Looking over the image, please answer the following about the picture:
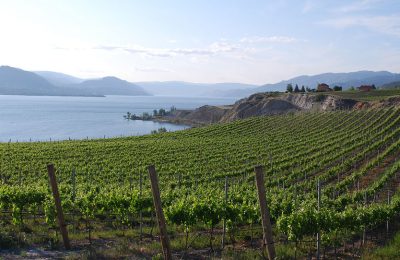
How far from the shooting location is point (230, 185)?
83.9 feet

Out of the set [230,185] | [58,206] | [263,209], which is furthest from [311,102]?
[263,209]

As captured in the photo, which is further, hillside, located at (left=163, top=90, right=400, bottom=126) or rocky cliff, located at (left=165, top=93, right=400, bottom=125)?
rocky cliff, located at (left=165, top=93, right=400, bottom=125)

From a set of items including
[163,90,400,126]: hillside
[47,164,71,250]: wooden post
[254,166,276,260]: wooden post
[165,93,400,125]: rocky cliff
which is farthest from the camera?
[165,93,400,125]: rocky cliff

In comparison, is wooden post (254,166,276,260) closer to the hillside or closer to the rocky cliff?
the hillside

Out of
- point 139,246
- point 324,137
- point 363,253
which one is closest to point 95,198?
point 139,246

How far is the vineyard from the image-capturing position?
1141 centimetres

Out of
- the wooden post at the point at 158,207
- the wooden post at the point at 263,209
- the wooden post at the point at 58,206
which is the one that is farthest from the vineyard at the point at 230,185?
the wooden post at the point at 263,209

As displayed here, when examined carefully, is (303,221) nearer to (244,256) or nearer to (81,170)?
(244,256)

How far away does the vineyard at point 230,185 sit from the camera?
11.4 meters

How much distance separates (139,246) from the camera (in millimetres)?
10750

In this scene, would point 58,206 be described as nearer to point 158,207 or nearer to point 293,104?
point 158,207

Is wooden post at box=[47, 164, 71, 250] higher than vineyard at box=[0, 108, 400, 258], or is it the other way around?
wooden post at box=[47, 164, 71, 250]

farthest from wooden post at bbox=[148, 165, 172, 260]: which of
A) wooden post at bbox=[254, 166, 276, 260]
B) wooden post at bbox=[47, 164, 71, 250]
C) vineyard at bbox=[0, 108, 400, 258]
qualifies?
wooden post at bbox=[47, 164, 71, 250]

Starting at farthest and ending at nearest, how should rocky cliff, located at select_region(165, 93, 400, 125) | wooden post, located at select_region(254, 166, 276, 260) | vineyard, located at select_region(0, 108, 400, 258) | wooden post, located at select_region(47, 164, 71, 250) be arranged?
rocky cliff, located at select_region(165, 93, 400, 125) < vineyard, located at select_region(0, 108, 400, 258) < wooden post, located at select_region(47, 164, 71, 250) < wooden post, located at select_region(254, 166, 276, 260)
